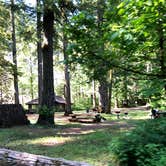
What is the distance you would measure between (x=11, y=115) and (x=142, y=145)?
32.3 ft

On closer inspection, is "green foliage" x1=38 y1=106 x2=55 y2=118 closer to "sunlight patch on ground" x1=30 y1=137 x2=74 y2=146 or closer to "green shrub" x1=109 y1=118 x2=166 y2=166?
"sunlight patch on ground" x1=30 y1=137 x2=74 y2=146

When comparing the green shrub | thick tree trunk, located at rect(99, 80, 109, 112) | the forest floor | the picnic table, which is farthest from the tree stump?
thick tree trunk, located at rect(99, 80, 109, 112)

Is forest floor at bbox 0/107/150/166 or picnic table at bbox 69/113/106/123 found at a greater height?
picnic table at bbox 69/113/106/123

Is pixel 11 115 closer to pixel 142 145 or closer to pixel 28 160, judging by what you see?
pixel 142 145

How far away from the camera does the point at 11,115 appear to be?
14.1m

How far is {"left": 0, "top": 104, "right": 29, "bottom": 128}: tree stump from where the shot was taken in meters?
13.8

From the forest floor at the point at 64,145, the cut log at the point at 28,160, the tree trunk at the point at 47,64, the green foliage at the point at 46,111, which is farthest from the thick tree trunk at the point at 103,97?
the cut log at the point at 28,160

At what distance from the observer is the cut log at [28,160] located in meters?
3.53

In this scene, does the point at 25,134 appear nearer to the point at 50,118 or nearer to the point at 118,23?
the point at 50,118

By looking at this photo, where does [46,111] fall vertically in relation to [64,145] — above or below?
above

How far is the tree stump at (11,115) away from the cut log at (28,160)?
10177 mm

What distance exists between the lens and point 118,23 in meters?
4.89

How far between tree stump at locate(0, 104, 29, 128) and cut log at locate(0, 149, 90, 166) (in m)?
10.2

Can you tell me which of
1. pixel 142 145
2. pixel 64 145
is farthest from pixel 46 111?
pixel 142 145
